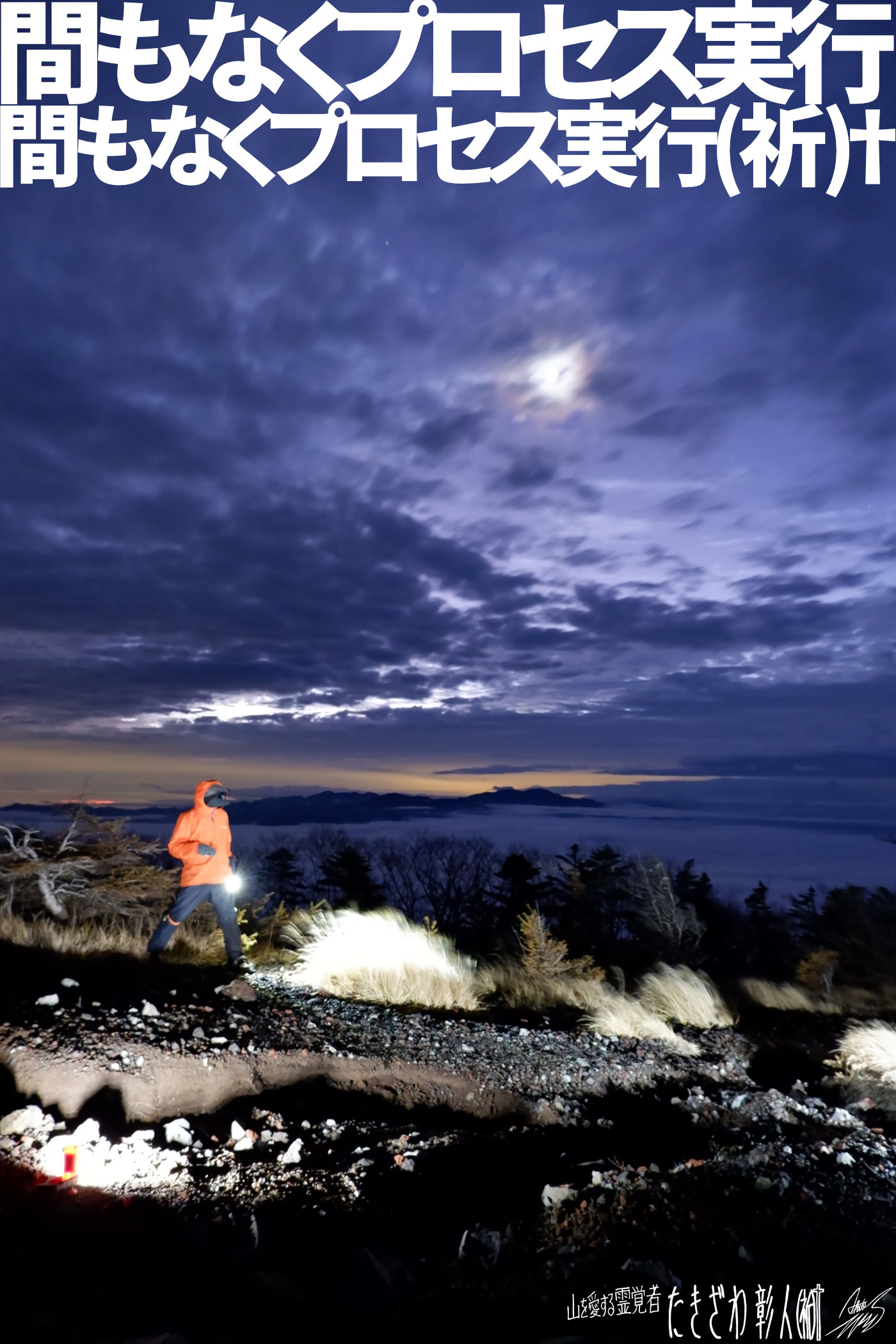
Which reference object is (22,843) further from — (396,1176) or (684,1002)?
(684,1002)

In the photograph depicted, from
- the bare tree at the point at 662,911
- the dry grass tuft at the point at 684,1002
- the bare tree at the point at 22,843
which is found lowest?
the bare tree at the point at 662,911

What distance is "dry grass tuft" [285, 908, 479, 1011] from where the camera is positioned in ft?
23.5

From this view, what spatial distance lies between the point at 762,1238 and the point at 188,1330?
2.44m

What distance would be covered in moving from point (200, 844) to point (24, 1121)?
3.48 metres

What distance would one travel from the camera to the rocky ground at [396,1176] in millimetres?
2533

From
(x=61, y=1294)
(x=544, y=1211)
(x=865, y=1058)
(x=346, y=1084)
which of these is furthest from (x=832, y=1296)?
(x=865, y=1058)

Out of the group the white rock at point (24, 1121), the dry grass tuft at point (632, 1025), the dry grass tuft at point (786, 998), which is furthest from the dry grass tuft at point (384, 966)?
the dry grass tuft at point (786, 998)

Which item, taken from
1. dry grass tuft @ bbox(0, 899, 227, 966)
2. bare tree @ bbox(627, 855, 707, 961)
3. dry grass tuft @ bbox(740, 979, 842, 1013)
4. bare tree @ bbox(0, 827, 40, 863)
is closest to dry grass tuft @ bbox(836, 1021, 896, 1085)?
dry grass tuft @ bbox(740, 979, 842, 1013)

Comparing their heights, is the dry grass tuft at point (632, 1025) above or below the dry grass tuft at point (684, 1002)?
above

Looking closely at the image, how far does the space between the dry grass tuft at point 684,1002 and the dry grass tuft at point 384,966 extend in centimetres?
221

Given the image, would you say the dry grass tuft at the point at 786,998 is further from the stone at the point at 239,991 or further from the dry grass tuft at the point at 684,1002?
the stone at the point at 239,991

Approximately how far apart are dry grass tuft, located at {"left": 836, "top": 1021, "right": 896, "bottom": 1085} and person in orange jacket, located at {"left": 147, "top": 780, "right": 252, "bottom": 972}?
603 centimetres

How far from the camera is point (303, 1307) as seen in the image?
8.19ft
